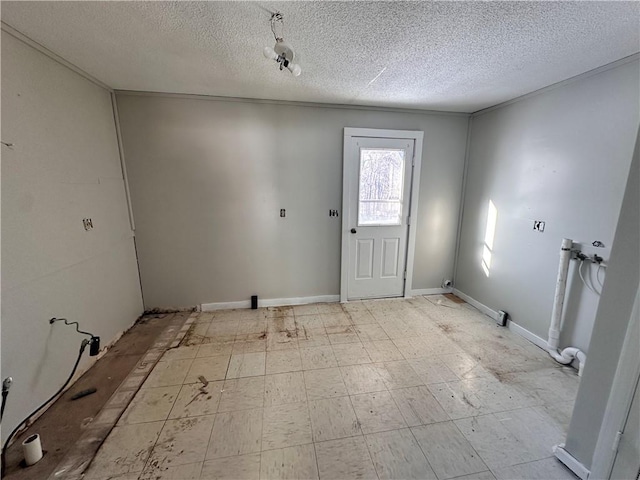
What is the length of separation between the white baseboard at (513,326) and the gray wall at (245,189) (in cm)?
117

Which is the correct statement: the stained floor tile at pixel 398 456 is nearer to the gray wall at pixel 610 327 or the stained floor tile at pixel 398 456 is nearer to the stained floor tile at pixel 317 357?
the stained floor tile at pixel 317 357

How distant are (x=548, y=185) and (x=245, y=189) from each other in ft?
10.0

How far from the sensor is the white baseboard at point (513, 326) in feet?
8.13

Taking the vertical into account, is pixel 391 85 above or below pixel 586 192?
above

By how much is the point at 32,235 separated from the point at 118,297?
3.61 ft

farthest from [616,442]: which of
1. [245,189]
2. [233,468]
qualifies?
[245,189]

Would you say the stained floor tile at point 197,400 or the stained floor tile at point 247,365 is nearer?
the stained floor tile at point 197,400

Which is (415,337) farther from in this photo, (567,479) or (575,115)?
(575,115)

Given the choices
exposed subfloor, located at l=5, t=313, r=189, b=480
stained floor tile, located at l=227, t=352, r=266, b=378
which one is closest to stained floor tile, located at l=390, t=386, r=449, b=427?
stained floor tile, located at l=227, t=352, r=266, b=378

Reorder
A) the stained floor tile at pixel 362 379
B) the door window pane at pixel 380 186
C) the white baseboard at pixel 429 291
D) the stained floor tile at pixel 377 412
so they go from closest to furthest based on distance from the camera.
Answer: the stained floor tile at pixel 377 412, the stained floor tile at pixel 362 379, the door window pane at pixel 380 186, the white baseboard at pixel 429 291

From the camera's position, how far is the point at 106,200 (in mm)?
2418

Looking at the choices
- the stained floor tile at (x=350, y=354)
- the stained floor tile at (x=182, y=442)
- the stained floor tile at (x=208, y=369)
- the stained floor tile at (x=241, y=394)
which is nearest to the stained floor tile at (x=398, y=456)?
the stained floor tile at (x=350, y=354)

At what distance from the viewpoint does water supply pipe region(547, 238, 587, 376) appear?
2150 millimetres

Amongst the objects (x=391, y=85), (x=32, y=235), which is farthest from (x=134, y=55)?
(x=391, y=85)
